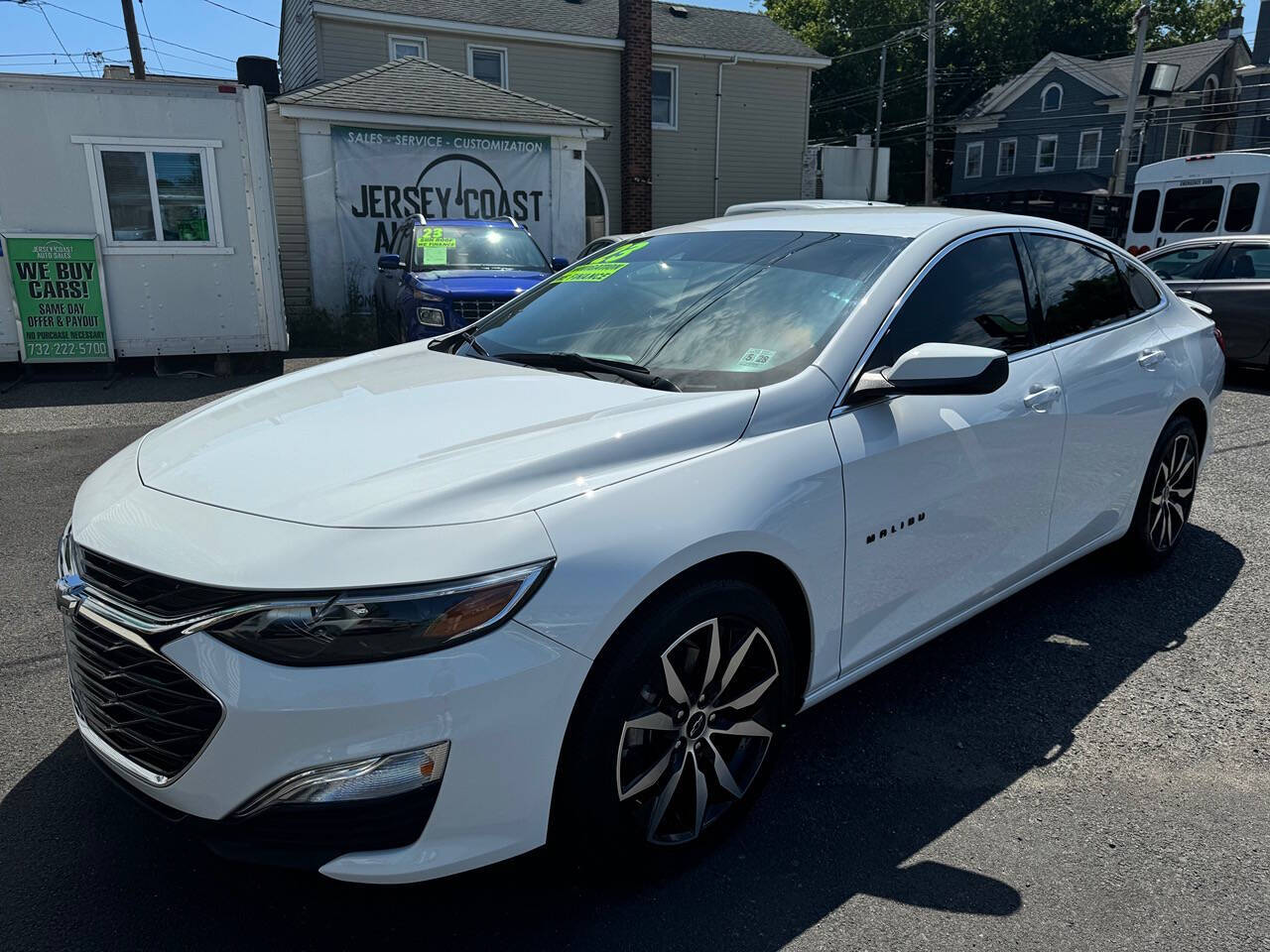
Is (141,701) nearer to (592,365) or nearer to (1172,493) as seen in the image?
(592,365)

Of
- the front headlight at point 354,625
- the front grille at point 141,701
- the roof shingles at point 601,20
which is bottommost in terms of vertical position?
the front grille at point 141,701

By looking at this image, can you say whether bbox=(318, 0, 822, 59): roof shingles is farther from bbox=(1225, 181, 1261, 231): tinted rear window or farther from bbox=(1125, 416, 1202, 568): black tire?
bbox=(1125, 416, 1202, 568): black tire

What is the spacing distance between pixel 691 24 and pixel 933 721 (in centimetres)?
2507

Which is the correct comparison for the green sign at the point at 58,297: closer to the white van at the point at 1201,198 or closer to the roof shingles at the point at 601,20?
the roof shingles at the point at 601,20

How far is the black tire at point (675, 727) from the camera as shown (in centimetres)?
214

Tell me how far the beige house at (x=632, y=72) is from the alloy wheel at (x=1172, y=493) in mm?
17847

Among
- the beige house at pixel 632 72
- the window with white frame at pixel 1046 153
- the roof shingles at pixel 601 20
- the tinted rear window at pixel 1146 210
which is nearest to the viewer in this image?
the tinted rear window at pixel 1146 210

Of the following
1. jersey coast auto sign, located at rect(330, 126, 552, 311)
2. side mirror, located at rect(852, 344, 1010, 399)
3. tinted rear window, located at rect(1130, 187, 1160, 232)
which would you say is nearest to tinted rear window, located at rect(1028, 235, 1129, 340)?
side mirror, located at rect(852, 344, 1010, 399)

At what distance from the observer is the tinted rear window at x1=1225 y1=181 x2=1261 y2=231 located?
1580 centimetres

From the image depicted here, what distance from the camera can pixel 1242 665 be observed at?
3.71 meters

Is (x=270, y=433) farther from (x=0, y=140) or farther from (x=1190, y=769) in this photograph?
(x=0, y=140)

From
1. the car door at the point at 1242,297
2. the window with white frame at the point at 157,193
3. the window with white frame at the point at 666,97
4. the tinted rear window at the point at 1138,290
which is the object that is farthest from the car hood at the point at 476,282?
the window with white frame at the point at 666,97

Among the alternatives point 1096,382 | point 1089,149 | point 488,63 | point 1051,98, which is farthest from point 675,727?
point 1051,98

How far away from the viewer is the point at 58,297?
32.7 feet
